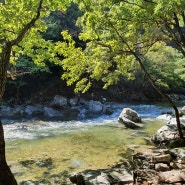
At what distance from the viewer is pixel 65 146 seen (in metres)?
13.2

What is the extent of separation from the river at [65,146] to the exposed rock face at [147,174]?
3.52 feet

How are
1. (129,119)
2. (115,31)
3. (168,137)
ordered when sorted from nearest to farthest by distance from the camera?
1. (115,31)
2. (168,137)
3. (129,119)

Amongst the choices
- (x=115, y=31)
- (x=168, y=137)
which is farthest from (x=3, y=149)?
(x=168, y=137)

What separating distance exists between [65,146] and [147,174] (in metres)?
6.30

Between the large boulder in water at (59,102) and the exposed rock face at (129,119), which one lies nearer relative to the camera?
the exposed rock face at (129,119)

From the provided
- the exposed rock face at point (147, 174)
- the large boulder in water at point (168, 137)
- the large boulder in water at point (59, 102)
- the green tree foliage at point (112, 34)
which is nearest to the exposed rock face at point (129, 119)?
the large boulder in water at point (168, 137)

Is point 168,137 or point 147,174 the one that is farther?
point 168,137

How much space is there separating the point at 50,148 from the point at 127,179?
6043 mm

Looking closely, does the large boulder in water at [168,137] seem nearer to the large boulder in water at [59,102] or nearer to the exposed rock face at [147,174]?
the exposed rock face at [147,174]

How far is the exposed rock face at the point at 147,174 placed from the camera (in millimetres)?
6956

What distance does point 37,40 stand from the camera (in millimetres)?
9133

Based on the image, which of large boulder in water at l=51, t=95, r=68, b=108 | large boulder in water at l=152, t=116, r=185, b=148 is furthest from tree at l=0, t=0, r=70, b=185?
large boulder in water at l=51, t=95, r=68, b=108

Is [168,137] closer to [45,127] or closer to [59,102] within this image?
[45,127]

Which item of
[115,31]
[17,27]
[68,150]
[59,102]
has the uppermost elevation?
[115,31]
